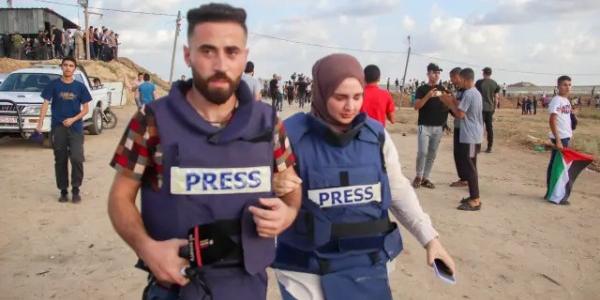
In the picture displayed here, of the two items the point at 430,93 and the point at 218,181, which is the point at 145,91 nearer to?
the point at 430,93

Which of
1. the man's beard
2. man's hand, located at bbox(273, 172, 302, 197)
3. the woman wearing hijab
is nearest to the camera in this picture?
the man's beard

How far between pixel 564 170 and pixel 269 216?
6.81 m

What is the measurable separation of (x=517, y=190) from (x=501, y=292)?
444 cm

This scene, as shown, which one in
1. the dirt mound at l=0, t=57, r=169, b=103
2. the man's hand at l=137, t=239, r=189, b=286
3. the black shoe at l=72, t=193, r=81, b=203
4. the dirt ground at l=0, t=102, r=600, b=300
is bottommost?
the dirt ground at l=0, t=102, r=600, b=300

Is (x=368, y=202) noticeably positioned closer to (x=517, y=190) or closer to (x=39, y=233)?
(x=39, y=233)

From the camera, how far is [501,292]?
436 centimetres

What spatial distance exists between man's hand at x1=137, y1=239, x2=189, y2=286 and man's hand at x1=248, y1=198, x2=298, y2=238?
0.86 feet

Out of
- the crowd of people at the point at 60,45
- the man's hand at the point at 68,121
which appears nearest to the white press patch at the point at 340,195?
the man's hand at the point at 68,121

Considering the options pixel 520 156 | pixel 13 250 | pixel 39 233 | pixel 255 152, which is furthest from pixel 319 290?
pixel 520 156

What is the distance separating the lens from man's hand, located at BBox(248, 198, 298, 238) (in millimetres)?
1761

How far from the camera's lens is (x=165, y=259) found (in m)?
1.70

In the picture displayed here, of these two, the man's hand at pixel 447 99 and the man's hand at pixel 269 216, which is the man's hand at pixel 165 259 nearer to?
the man's hand at pixel 269 216

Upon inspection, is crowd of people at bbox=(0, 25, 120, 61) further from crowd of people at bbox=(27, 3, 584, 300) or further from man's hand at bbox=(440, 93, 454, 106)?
crowd of people at bbox=(27, 3, 584, 300)

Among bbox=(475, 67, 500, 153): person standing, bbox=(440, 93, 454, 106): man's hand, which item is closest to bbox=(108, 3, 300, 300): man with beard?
bbox=(440, 93, 454, 106): man's hand
